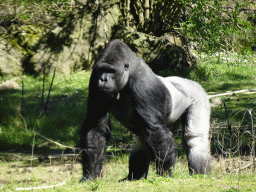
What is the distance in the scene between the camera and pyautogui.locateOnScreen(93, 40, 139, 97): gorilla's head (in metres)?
3.11

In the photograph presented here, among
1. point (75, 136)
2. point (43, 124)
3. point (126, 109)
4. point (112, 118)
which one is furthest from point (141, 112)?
point (43, 124)

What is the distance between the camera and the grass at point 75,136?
2602 mm

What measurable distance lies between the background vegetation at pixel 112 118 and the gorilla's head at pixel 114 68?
3.02 ft

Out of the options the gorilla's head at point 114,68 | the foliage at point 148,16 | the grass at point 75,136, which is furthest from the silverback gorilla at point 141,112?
the foliage at point 148,16

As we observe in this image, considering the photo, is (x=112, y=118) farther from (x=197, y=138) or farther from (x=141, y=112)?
(x=141, y=112)

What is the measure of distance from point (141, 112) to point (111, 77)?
461 millimetres

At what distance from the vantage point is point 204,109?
3.73m

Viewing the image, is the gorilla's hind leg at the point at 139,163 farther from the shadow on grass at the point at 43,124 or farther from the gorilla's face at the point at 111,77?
the shadow on grass at the point at 43,124

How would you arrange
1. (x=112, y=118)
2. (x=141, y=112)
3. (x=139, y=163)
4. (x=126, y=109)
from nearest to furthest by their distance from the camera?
(x=141, y=112), (x=126, y=109), (x=139, y=163), (x=112, y=118)

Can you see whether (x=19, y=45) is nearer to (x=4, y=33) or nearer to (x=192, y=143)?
(x=4, y=33)

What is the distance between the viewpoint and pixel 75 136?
6.05 meters

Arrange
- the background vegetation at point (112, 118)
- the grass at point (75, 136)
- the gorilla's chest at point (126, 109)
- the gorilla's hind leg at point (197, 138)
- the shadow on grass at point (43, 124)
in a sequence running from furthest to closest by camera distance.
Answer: the shadow on grass at point (43, 124), the background vegetation at point (112, 118), the gorilla's hind leg at point (197, 138), the gorilla's chest at point (126, 109), the grass at point (75, 136)

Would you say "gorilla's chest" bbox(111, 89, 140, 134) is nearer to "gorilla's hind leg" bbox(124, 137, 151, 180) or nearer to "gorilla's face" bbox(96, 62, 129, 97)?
"gorilla's face" bbox(96, 62, 129, 97)

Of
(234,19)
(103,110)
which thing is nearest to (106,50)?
(103,110)
